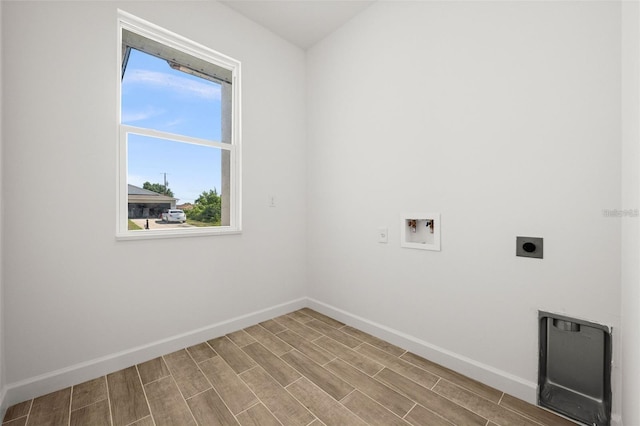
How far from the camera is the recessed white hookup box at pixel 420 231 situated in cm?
196

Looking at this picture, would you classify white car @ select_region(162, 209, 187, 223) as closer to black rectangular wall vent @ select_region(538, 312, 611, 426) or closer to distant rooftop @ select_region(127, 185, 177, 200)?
distant rooftop @ select_region(127, 185, 177, 200)

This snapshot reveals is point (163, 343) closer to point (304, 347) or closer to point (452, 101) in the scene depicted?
point (304, 347)

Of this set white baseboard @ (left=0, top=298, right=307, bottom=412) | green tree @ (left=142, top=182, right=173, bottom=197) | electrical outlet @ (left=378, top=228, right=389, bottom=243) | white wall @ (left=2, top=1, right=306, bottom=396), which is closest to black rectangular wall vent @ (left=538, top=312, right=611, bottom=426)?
electrical outlet @ (left=378, top=228, right=389, bottom=243)

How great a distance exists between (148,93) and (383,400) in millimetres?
2659

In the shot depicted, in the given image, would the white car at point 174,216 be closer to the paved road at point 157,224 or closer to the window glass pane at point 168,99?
the paved road at point 157,224

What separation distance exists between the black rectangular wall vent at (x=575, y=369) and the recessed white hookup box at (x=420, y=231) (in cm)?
72

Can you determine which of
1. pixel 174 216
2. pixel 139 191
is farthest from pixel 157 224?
pixel 139 191

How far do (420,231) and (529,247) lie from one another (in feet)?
2.20

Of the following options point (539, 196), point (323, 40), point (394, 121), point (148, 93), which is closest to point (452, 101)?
point (394, 121)

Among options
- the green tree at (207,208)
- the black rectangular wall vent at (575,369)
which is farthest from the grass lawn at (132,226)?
the black rectangular wall vent at (575,369)

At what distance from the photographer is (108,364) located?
1820mm

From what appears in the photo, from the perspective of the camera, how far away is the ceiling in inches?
92.9

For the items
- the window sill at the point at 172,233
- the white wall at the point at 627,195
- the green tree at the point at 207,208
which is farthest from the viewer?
the green tree at the point at 207,208

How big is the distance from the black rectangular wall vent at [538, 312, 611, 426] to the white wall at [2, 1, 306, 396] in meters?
2.24
